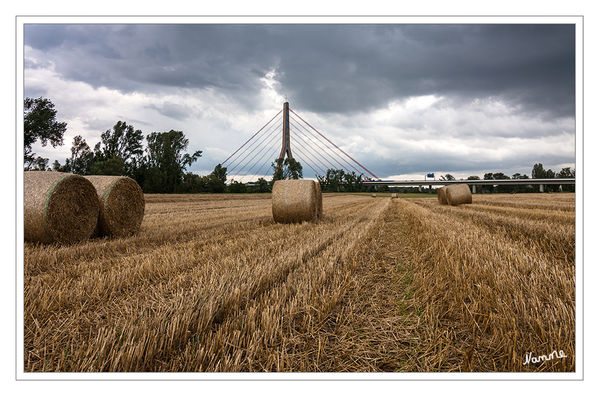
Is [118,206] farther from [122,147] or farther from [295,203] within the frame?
[122,147]

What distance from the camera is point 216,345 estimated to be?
1500 millimetres

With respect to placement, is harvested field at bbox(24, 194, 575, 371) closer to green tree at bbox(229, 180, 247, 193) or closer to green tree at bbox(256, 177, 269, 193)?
green tree at bbox(229, 180, 247, 193)

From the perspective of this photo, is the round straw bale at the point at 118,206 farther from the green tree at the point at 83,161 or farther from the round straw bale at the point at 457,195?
the green tree at the point at 83,161

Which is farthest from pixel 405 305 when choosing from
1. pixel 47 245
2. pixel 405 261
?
pixel 47 245

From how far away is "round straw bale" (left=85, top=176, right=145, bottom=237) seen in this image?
5.15 metres

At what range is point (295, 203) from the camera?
7.46 m

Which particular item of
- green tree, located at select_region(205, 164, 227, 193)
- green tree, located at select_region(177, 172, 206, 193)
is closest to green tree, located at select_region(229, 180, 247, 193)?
green tree, located at select_region(205, 164, 227, 193)

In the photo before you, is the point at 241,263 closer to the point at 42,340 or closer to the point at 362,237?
the point at 42,340

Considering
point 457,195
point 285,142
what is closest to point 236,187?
point 285,142

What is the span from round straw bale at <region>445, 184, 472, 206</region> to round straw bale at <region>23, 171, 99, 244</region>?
1834cm
